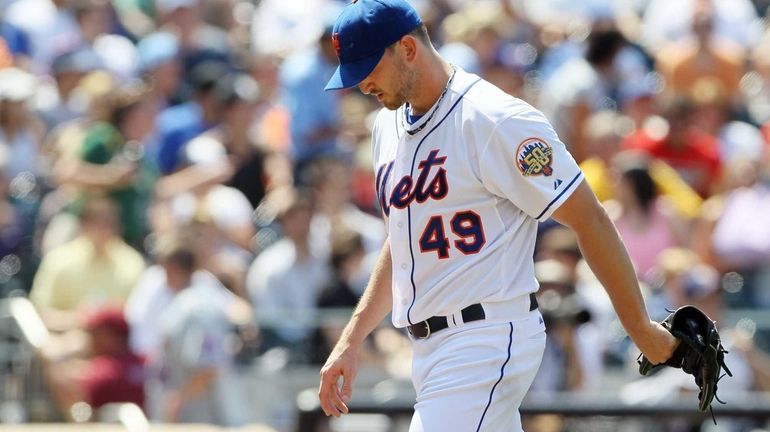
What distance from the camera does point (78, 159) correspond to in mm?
10109

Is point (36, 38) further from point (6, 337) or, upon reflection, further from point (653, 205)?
point (653, 205)

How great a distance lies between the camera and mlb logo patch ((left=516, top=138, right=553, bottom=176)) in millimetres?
4320

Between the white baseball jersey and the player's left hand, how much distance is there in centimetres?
36

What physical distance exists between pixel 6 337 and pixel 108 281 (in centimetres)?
73

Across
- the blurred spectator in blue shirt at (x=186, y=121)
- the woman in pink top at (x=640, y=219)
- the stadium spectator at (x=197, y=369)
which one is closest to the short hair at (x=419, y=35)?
the stadium spectator at (x=197, y=369)

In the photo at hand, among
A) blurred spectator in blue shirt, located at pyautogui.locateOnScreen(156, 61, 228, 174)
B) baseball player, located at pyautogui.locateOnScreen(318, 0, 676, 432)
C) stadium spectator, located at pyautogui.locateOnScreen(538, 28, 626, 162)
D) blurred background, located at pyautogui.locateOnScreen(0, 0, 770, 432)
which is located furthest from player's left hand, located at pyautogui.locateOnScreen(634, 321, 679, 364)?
blurred spectator in blue shirt, located at pyautogui.locateOnScreen(156, 61, 228, 174)

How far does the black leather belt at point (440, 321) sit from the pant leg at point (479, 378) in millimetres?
26

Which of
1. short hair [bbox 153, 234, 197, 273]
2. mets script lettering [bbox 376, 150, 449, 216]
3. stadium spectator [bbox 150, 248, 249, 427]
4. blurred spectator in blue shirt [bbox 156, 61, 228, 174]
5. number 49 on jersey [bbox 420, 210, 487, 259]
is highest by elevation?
mets script lettering [bbox 376, 150, 449, 216]

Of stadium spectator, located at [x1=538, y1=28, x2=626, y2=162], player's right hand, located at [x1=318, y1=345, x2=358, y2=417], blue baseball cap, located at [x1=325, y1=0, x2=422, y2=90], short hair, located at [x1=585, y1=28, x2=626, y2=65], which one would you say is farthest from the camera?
short hair, located at [x1=585, y1=28, x2=626, y2=65]

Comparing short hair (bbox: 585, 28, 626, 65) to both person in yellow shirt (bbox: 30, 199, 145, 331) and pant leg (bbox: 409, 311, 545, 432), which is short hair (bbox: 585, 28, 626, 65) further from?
pant leg (bbox: 409, 311, 545, 432)

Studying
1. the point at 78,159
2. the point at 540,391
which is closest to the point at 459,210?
the point at 540,391

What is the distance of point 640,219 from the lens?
9719 mm

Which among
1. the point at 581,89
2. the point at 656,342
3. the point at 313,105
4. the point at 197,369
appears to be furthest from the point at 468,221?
the point at 581,89

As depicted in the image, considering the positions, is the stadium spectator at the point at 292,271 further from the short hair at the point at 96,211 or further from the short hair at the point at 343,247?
the short hair at the point at 96,211
